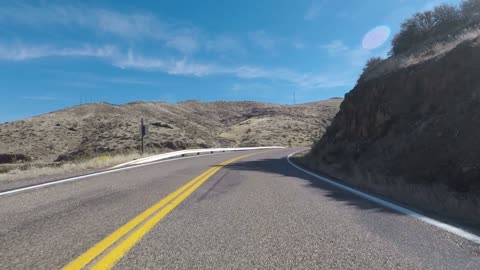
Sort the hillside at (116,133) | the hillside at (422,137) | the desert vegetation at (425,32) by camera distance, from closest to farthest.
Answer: the hillside at (422,137) < the desert vegetation at (425,32) < the hillside at (116,133)

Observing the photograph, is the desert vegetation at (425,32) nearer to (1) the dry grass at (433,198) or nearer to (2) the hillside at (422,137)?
(2) the hillside at (422,137)

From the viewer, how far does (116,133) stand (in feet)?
161

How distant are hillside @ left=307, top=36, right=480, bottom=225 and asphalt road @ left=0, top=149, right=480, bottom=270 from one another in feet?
5.98

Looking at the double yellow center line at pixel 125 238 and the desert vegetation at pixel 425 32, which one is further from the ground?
the desert vegetation at pixel 425 32

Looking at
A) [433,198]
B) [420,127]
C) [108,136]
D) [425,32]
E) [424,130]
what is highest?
[425,32]

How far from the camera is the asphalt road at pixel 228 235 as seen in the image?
339 centimetres

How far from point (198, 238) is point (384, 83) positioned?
15372 mm

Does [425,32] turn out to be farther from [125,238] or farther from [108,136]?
[108,136]

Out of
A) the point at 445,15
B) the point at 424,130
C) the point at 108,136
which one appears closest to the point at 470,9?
the point at 445,15

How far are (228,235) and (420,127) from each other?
939cm

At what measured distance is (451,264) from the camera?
330 centimetres

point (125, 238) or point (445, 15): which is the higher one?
point (445, 15)

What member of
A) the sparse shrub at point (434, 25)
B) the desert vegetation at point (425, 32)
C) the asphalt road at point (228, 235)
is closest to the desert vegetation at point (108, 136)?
the asphalt road at point (228, 235)

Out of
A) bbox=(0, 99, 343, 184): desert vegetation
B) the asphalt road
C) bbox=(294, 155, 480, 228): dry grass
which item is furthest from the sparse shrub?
bbox=(0, 99, 343, 184): desert vegetation
